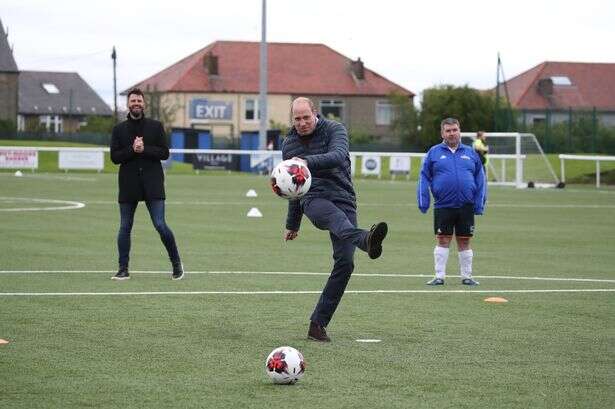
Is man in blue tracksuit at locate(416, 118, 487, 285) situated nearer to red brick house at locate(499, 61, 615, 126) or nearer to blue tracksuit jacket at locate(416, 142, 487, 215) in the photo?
blue tracksuit jacket at locate(416, 142, 487, 215)

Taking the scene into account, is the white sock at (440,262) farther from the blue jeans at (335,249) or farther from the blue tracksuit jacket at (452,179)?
the blue jeans at (335,249)

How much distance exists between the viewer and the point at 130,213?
15711mm

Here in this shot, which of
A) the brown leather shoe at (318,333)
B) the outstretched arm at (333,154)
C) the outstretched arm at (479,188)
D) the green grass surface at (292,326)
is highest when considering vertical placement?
the outstretched arm at (333,154)

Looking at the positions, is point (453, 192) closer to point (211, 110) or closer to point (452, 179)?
point (452, 179)

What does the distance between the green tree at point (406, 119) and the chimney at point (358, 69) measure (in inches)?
338

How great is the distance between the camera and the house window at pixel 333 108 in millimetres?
115188

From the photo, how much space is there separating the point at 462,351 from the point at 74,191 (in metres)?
30.9

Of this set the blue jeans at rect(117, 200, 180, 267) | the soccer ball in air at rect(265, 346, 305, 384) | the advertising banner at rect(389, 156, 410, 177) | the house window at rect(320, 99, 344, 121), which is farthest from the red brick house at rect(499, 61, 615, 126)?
the soccer ball in air at rect(265, 346, 305, 384)

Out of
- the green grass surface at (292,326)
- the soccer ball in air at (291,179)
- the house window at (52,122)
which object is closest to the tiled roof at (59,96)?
the house window at (52,122)

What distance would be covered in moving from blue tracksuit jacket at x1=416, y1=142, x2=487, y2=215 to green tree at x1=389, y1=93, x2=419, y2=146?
76.9 meters

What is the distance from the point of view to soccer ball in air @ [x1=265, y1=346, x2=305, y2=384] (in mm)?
8672

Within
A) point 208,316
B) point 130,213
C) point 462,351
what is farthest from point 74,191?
point 462,351

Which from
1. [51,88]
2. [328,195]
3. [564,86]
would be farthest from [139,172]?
[51,88]

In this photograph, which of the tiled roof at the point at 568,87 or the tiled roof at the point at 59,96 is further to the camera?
the tiled roof at the point at 59,96
